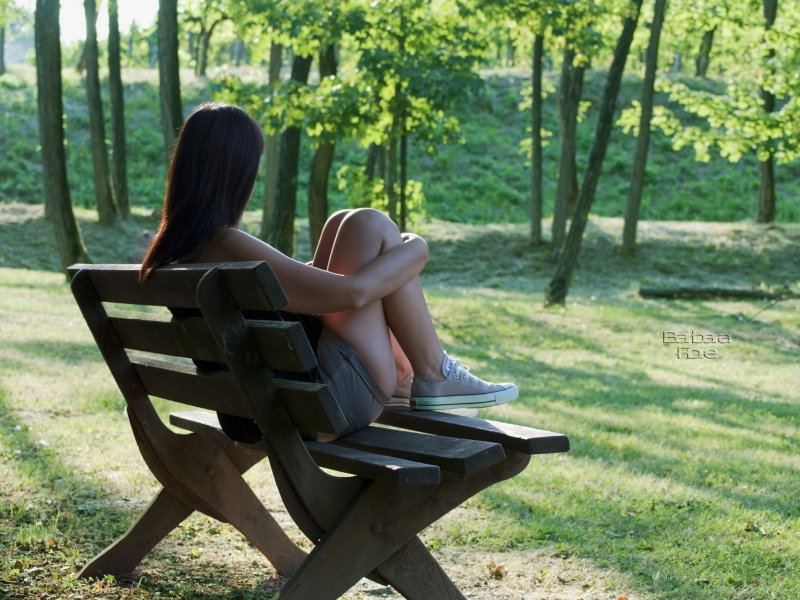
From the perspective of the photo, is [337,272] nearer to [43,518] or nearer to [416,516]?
[416,516]

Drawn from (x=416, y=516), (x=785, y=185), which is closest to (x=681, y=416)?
(x=416, y=516)

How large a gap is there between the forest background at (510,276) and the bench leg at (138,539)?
9 cm

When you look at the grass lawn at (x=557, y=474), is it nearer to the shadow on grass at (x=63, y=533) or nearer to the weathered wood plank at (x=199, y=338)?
the shadow on grass at (x=63, y=533)

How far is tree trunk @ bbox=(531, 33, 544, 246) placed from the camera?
18.5 metres

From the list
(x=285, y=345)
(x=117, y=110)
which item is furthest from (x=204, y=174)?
(x=117, y=110)

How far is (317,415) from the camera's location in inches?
93.2


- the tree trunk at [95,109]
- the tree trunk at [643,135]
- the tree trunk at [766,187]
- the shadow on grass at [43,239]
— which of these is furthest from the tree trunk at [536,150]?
the tree trunk at [95,109]

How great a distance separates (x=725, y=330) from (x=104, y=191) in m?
13.7

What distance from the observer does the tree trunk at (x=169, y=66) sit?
512 inches

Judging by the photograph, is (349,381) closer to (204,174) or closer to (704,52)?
(204,174)

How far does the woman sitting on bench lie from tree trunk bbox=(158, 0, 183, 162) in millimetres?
10321

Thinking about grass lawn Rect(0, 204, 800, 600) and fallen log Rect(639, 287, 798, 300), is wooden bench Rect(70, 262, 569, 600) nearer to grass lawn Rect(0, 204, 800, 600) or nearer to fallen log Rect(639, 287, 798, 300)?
grass lawn Rect(0, 204, 800, 600)

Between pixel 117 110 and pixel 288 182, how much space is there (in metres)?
8.41

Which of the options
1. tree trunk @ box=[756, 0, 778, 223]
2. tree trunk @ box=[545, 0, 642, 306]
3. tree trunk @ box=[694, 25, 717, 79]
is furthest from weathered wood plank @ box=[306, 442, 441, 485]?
tree trunk @ box=[694, 25, 717, 79]
